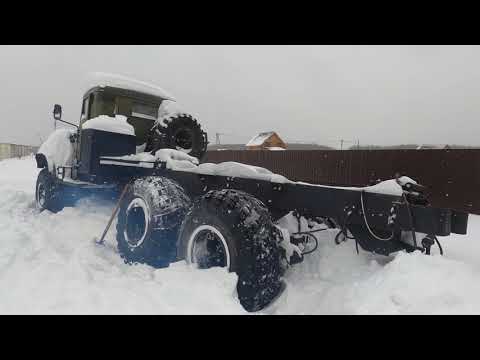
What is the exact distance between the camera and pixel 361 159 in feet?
39.3

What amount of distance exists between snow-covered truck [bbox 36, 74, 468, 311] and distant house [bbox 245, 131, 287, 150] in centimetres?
2684

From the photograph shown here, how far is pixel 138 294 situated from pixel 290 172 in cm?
1313

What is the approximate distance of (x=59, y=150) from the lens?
6.51m

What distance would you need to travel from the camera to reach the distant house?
32406mm

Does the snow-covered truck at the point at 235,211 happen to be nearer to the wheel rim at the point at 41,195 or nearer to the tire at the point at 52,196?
the tire at the point at 52,196

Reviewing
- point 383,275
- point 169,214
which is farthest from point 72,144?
point 383,275

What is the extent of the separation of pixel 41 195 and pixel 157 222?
4.55m

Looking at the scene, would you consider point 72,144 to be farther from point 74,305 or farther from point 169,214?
point 74,305

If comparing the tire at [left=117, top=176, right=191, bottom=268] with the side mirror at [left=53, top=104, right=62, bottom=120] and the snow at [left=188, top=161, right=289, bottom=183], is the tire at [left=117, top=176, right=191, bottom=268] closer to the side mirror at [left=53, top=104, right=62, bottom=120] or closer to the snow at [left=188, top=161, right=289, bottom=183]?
the snow at [left=188, top=161, right=289, bottom=183]

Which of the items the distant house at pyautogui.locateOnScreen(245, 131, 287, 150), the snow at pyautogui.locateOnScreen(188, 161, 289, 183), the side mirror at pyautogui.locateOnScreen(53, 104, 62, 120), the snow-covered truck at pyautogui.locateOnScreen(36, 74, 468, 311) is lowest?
the snow-covered truck at pyautogui.locateOnScreen(36, 74, 468, 311)

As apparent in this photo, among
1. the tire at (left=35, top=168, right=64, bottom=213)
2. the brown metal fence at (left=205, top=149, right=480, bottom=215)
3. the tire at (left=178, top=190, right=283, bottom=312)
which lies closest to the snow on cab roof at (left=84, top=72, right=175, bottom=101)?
the tire at (left=35, top=168, right=64, bottom=213)

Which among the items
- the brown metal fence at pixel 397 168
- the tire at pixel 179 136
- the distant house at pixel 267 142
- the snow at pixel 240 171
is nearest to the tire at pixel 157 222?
the snow at pixel 240 171

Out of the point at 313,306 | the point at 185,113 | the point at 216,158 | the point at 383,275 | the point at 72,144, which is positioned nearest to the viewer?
the point at 383,275

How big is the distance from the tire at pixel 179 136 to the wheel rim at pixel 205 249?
9.33 ft
